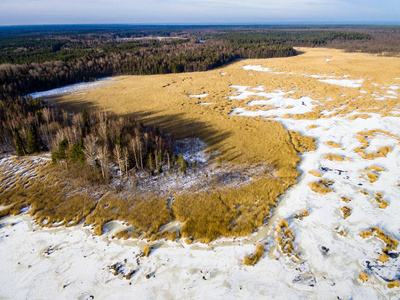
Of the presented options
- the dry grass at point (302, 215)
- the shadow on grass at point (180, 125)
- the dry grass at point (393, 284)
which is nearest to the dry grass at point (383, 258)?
the dry grass at point (393, 284)

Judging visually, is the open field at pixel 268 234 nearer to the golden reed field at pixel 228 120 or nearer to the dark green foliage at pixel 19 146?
the golden reed field at pixel 228 120

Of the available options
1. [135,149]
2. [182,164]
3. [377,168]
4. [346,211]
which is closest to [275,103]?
[377,168]

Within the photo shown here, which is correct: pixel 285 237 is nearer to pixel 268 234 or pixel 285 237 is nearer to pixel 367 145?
pixel 268 234

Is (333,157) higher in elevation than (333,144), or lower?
lower

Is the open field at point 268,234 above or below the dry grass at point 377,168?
below

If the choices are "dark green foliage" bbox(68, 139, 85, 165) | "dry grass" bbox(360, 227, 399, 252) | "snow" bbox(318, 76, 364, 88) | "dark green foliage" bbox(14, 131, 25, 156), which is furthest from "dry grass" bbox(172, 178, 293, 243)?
"snow" bbox(318, 76, 364, 88)

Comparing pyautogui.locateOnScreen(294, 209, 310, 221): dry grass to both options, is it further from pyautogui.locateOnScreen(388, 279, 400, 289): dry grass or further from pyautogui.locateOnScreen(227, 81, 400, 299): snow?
pyautogui.locateOnScreen(388, 279, 400, 289): dry grass
